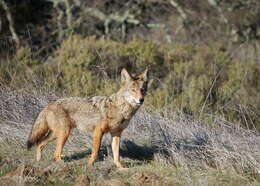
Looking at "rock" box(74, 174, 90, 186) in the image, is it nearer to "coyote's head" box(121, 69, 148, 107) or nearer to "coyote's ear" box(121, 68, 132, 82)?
"coyote's head" box(121, 69, 148, 107)

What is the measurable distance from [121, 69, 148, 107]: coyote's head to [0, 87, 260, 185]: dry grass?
85 cm

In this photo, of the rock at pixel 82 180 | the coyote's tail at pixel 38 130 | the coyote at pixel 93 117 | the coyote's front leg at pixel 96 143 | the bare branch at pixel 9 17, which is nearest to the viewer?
the rock at pixel 82 180

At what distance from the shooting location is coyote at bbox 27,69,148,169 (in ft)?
24.0

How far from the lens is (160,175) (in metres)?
6.62

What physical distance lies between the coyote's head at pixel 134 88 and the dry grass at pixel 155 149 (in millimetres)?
850

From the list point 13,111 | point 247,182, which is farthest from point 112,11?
point 247,182

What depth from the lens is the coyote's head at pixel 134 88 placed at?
7.32 meters

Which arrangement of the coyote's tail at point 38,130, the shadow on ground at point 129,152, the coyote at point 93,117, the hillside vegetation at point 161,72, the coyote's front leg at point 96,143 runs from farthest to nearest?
the hillside vegetation at point 161,72
the shadow on ground at point 129,152
the coyote's tail at point 38,130
the coyote at point 93,117
the coyote's front leg at point 96,143

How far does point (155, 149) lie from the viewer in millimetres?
8070

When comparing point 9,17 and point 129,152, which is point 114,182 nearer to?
point 129,152

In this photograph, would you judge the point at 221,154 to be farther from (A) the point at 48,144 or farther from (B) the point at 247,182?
(A) the point at 48,144

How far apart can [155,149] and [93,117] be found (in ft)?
3.98

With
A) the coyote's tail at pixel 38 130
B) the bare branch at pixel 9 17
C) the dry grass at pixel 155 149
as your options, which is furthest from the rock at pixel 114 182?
the bare branch at pixel 9 17

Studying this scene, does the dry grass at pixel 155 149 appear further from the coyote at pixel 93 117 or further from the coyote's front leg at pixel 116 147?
the coyote at pixel 93 117
